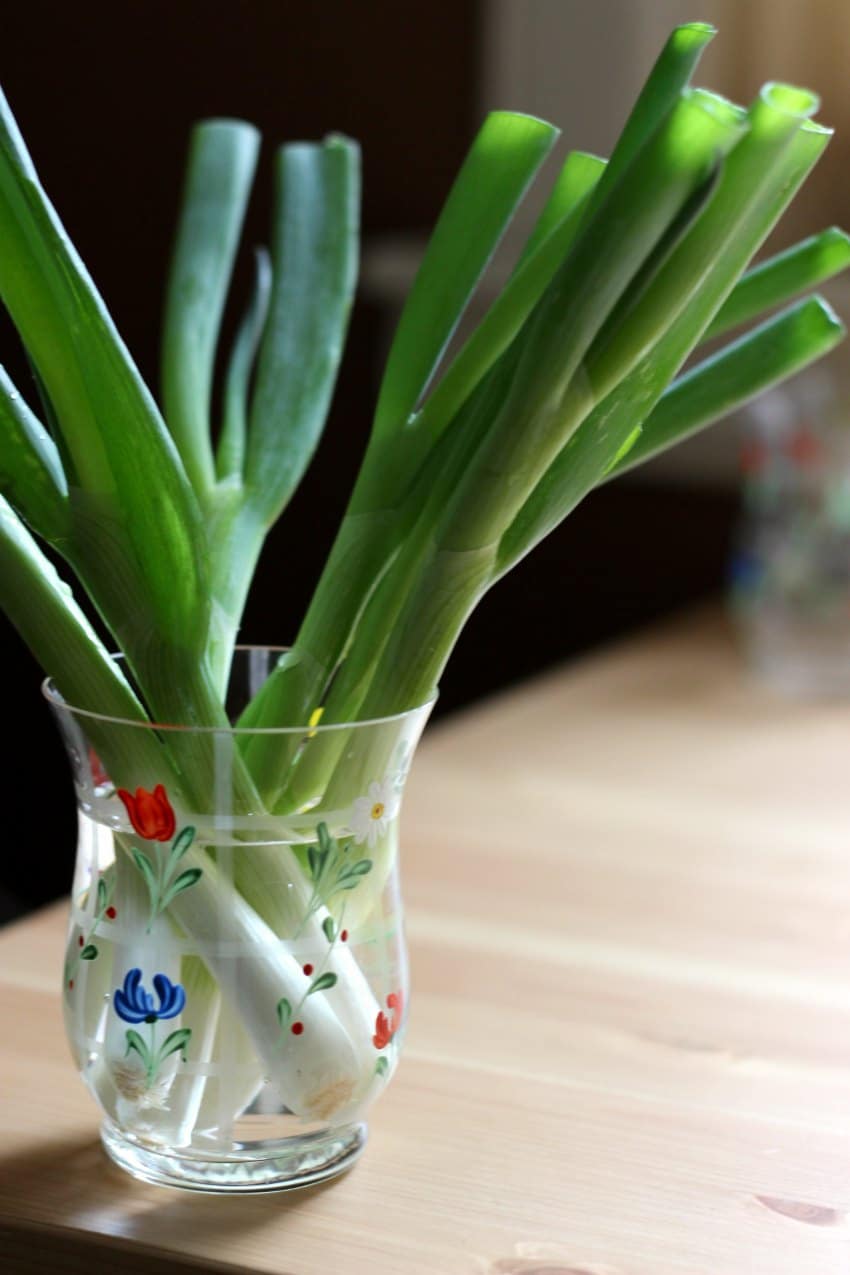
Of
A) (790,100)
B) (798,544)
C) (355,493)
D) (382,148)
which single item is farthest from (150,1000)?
(382,148)

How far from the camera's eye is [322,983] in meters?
0.50

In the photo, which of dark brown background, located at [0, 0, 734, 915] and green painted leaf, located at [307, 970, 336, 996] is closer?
green painted leaf, located at [307, 970, 336, 996]

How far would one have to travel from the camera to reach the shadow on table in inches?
19.6

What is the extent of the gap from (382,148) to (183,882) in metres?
1.81

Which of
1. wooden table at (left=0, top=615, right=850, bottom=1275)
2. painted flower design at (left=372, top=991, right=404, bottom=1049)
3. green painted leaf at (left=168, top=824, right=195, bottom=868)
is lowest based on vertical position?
wooden table at (left=0, top=615, right=850, bottom=1275)

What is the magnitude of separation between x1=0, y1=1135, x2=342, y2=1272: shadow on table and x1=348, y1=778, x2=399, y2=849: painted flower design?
0.12m

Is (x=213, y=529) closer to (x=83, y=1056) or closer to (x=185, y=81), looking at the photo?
(x=83, y=1056)

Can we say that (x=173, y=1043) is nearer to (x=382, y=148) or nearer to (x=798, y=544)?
(x=798, y=544)

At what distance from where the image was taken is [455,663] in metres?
2.15

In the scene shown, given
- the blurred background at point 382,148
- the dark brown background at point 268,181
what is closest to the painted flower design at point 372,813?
the blurred background at point 382,148

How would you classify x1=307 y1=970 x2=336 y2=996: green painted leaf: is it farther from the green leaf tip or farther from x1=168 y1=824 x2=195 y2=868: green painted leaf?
the green leaf tip

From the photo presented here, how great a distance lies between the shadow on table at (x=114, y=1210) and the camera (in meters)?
0.50

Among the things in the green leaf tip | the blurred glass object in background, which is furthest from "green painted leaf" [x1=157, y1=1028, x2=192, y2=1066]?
the blurred glass object in background

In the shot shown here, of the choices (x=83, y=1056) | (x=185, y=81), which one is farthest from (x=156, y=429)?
(x=185, y=81)
